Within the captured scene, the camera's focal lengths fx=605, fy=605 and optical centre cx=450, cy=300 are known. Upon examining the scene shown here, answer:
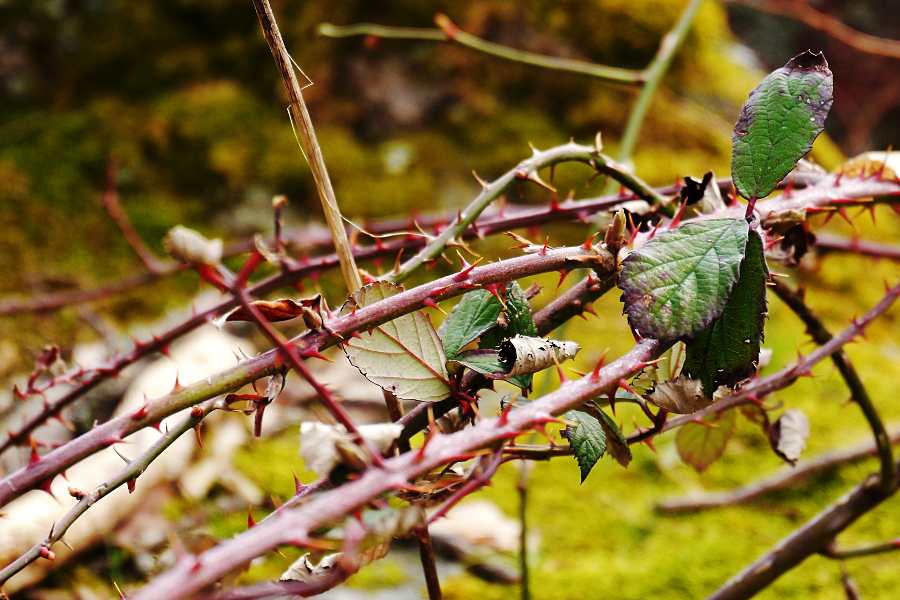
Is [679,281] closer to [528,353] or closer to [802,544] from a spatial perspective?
[528,353]

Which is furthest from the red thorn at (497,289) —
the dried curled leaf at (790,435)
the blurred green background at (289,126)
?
the blurred green background at (289,126)

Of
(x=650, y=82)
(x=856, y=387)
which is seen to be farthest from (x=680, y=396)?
(x=650, y=82)

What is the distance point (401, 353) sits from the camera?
0.82 feet

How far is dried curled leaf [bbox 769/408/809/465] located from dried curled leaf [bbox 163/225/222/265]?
373mm

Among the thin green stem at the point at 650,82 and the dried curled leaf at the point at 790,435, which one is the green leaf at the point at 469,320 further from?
the thin green stem at the point at 650,82

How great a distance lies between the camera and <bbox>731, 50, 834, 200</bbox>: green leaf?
259 mm

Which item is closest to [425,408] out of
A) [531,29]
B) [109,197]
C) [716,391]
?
[716,391]

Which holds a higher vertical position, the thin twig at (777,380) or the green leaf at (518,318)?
the green leaf at (518,318)

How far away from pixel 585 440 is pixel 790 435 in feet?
0.72

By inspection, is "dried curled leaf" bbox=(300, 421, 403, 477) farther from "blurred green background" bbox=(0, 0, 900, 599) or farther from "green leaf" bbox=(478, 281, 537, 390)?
"blurred green background" bbox=(0, 0, 900, 599)

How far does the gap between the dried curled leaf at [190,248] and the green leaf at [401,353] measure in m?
0.11

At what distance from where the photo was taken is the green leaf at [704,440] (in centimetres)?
39

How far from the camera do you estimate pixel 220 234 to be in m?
1.48

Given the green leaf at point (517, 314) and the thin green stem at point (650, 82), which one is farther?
the thin green stem at point (650, 82)
